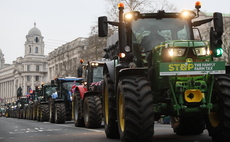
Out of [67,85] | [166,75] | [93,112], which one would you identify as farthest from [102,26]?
[67,85]

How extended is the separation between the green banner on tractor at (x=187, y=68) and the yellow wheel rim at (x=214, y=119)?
45.0 inches

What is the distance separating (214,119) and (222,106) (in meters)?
0.97

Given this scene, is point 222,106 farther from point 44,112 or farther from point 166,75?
point 44,112

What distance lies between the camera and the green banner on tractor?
841 cm

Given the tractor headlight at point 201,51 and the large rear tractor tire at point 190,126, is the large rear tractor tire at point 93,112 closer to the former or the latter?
the large rear tractor tire at point 190,126

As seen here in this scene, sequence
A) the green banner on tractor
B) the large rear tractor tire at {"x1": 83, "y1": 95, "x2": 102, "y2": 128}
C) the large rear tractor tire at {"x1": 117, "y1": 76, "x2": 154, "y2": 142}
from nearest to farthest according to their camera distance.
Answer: the large rear tractor tire at {"x1": 117, "y1": 76, "x2": 154, "y2": 142} → the green banner on tractor → the large rear tractor tire at {"x1": 83, "y1": 95, "x2": 102, "y2": 128}

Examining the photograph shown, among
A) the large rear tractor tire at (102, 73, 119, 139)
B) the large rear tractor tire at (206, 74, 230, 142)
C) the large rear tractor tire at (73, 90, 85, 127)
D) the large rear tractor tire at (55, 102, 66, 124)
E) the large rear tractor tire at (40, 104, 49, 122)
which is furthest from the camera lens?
the large rear tractor tire at (40, 104, 49, 122)

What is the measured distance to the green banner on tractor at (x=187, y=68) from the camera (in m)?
8.41

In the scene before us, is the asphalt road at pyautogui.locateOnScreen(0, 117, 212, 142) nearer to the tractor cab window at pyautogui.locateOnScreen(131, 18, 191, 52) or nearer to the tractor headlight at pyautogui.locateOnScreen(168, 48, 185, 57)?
the tractor headlight at pyautogui.locateOnScreen(168, 48, 185, 57)

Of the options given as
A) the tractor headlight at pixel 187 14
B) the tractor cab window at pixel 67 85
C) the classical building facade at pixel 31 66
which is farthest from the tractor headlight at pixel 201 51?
the classical building facade at pixel 31 66

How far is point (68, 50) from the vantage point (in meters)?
121

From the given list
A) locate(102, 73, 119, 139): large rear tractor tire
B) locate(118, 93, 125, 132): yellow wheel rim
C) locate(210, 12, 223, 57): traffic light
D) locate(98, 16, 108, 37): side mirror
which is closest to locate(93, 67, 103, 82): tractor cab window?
locate(102, 73, 119, 139): large rear tractor tire

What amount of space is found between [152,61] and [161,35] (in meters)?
0.82

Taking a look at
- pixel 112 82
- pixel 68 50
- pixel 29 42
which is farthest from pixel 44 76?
pixel 112 82
